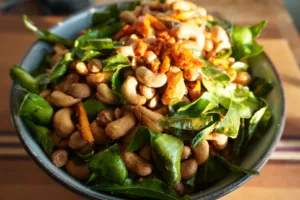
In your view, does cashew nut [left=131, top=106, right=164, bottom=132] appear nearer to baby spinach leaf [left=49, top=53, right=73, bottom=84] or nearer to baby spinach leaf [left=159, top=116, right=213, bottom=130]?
baby spinach leaf [left=159, top=116, right=213, bottom=130]

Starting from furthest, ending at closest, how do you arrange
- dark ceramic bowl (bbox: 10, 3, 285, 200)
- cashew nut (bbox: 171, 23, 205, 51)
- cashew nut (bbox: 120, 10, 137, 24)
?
cashew nut (bbox: 120, 10, 137, 24) < cashew nut (bbox: 171, 23, 205, 51) < dark ceramic bowl (bbox: 10, 3, 285, 200)

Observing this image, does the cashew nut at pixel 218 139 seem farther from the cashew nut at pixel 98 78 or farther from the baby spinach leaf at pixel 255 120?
the cashew nut at pixel 98 78

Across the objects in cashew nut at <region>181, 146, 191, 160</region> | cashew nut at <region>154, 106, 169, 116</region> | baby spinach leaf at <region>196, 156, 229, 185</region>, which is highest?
cashew nut at <region>154, 106, 169, 116</region>

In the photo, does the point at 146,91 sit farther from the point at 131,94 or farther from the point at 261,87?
the point at 261,87

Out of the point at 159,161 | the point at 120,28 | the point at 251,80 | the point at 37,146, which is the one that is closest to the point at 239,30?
the point at 251,80

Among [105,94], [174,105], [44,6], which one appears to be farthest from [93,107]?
[44,6]

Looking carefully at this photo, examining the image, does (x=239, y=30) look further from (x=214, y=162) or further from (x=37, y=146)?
(x=37, y=146)

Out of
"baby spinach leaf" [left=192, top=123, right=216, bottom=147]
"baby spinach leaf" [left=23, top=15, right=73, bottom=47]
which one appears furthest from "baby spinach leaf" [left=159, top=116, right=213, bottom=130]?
"baby spinach leaf" [left=23, top=15, right=73, bottom=47]

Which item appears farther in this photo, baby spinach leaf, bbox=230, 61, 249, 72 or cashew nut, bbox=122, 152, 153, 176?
baby spinach leaf, bbox=230, 61, 249, 72
